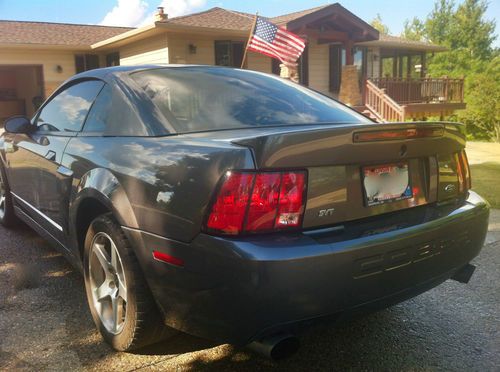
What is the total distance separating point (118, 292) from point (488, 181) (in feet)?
23.2

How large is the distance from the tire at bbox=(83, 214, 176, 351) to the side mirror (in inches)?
61.3

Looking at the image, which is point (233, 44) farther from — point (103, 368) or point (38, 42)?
point (103, 368)

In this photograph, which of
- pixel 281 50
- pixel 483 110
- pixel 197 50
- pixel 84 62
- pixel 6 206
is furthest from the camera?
pixel 483 110

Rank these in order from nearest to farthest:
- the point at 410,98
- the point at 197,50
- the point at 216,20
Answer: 1. the point at 197,50
2. the point at 216,20
3. the point at 410,98

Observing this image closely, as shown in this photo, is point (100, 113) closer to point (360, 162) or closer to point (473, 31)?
point (360, 162)

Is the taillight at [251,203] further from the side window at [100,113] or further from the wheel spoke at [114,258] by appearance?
the side window at [100,113]

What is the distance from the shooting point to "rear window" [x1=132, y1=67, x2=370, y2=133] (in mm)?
2635

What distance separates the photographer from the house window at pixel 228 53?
16.7m

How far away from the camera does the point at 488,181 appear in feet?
25.5

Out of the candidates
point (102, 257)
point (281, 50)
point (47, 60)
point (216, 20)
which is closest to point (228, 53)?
point (216, 20)

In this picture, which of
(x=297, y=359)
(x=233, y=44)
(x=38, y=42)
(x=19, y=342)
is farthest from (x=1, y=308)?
(x=38, y=42)

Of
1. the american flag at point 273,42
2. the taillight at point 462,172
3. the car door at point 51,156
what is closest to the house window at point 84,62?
the american flag at point 273,42

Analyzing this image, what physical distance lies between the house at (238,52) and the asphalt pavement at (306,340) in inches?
490

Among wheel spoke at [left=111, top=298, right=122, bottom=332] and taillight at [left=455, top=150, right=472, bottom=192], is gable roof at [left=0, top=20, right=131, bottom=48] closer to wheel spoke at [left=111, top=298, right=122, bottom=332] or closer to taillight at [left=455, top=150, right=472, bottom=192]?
wheel spoke at [left=111, top=298, right=122, bottom=332]
